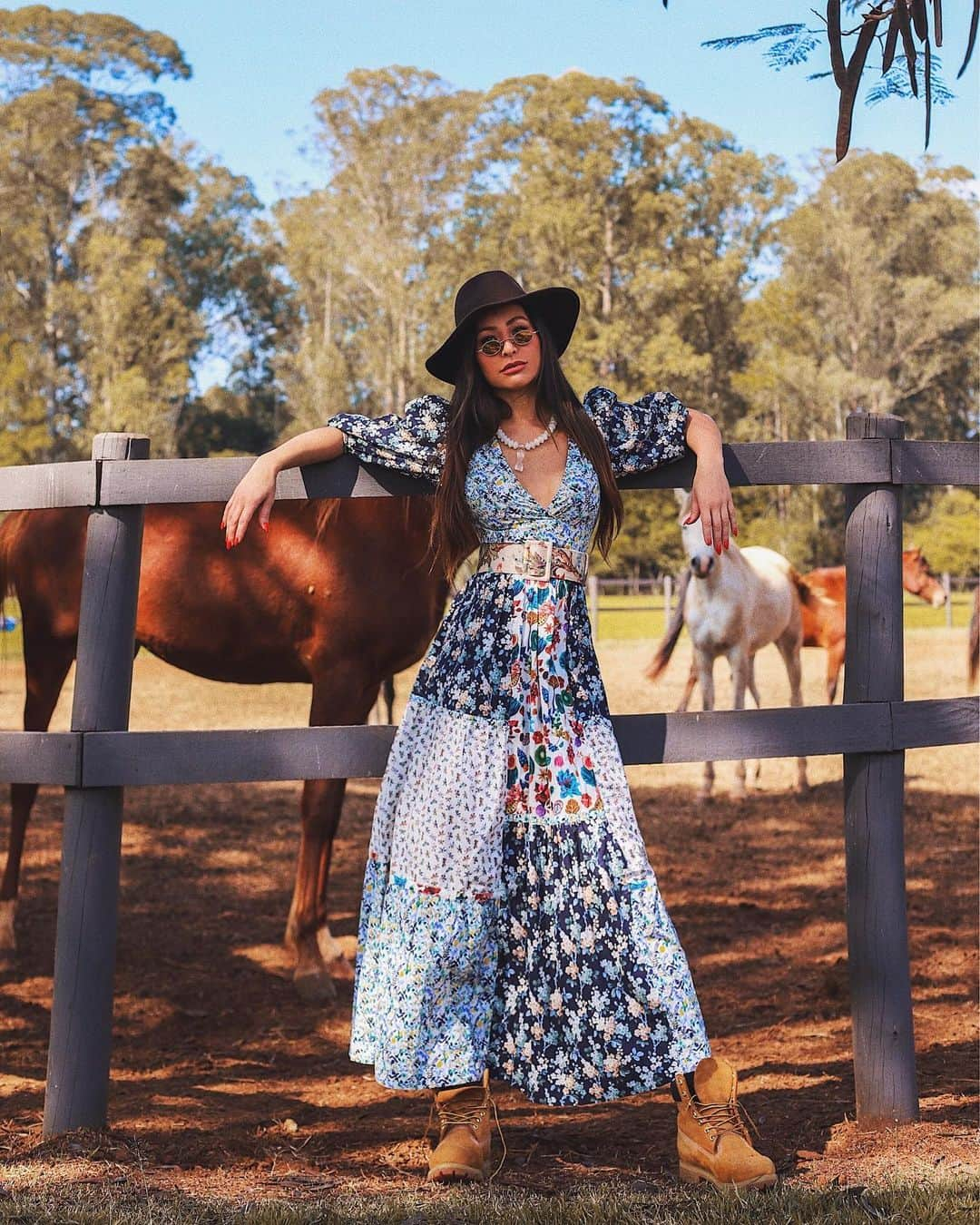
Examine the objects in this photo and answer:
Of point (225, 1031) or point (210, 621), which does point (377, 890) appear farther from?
point (210, 621)

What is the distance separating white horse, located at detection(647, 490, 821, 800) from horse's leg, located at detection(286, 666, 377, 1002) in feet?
13.5

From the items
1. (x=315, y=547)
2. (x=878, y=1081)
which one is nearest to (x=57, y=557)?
(x=315, y=547)

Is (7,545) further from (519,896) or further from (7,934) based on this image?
(519,896)

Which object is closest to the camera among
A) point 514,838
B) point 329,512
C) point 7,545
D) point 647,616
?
point 514,838

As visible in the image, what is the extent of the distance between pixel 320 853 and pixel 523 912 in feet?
7.26

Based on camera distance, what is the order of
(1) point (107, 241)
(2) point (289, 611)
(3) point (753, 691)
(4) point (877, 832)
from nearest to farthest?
(4) point (877, 832) < (2) point (289, 611) < (3) point (753, 691) < (1) point (107, 241)

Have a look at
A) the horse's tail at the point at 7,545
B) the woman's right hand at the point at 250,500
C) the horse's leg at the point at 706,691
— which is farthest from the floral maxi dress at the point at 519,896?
the horse's leg at the point at 706,691

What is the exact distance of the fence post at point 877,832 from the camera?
10.3 feet

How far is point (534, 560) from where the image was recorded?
9.49ft

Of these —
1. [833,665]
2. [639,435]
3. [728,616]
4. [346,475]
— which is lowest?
[833,665]

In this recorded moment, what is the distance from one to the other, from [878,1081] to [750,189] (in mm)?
35346

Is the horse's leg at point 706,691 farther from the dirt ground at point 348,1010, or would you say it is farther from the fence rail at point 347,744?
the fence rail at point 347,744

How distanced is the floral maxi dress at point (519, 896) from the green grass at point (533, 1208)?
9.3 inches

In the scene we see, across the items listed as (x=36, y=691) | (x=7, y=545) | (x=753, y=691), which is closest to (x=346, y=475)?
(x=36, y=691)
